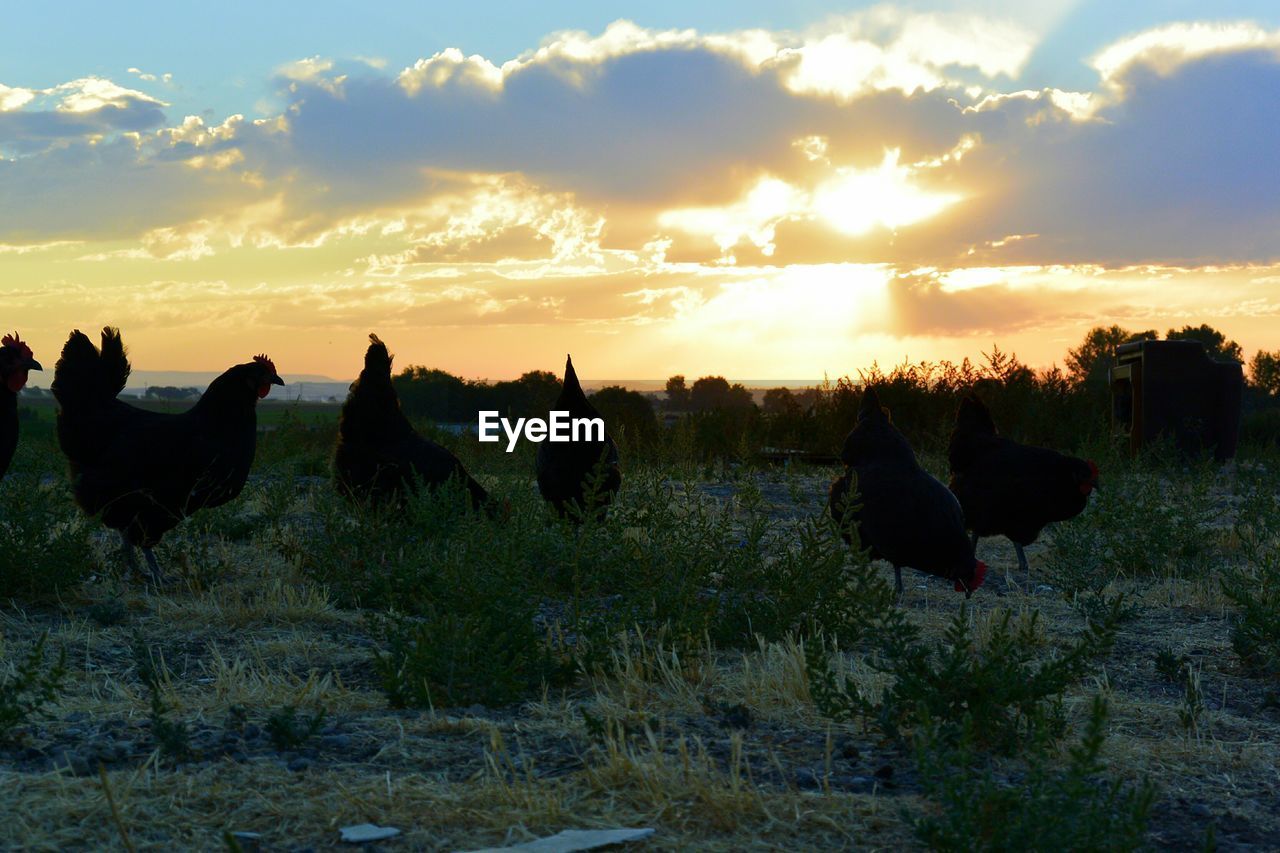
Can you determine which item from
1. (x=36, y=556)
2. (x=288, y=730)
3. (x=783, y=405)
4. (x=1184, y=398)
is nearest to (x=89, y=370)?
(x=36, y=556)

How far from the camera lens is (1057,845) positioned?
97.3 inches

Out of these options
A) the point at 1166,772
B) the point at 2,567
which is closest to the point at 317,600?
the point at 2,567

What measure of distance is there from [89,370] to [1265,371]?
6194 cm

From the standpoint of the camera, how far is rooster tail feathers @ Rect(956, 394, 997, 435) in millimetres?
8516

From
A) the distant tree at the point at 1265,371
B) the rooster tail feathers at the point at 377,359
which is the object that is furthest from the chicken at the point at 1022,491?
the distant tree at the point at 1265,371

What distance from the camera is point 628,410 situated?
1775 cm

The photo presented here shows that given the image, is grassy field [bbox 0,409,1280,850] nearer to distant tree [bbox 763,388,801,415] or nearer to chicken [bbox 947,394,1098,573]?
chicken [bbox 947,394,1098,573]

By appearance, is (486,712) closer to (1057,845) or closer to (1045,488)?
(1057,845)

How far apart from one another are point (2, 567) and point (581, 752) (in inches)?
153

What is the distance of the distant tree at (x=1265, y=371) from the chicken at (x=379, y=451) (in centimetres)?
5497

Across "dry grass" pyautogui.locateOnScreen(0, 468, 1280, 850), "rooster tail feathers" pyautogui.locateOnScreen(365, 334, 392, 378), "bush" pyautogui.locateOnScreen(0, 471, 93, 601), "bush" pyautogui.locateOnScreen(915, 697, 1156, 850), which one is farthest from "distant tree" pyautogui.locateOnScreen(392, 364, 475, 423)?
"bush" pyautogui.locateOnScreen(915, 697, 1156, 850)

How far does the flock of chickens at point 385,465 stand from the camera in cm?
667

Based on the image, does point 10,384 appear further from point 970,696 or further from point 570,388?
point 970,696

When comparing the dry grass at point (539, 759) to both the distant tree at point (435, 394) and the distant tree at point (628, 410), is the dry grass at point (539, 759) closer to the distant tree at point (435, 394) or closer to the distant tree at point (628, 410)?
the distant tree at point (628, 410)
